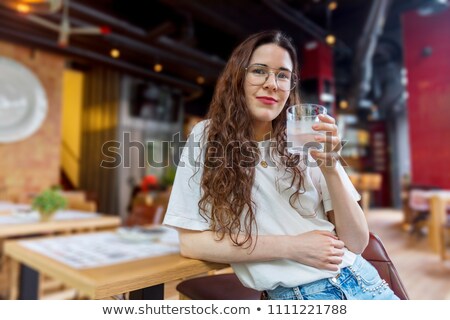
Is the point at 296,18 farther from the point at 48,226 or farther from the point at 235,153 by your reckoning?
the point at 235,153

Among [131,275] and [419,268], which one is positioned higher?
[131,275]

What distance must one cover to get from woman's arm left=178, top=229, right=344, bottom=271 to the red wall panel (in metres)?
5.12

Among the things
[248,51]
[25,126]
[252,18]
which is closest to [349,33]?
[252,18]

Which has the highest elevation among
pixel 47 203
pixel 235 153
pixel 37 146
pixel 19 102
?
pixel 19 102

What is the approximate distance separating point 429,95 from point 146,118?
5.15 meters

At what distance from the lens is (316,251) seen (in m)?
0.79

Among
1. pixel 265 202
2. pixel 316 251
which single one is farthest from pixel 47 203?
pixel 316 251

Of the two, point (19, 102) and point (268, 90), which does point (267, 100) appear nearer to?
point (268, 90)

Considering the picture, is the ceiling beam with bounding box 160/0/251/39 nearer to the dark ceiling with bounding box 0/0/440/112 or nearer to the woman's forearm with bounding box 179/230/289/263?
the dark ceiling with bounding box 0/0/440/112

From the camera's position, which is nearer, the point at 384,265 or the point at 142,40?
the point at 384,265

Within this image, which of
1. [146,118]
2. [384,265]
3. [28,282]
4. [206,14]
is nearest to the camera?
[384,265]

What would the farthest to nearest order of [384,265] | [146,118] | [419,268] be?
1. [146,118]
2. [419,268]
3. [384,265]

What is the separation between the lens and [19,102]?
4453 millimetres
